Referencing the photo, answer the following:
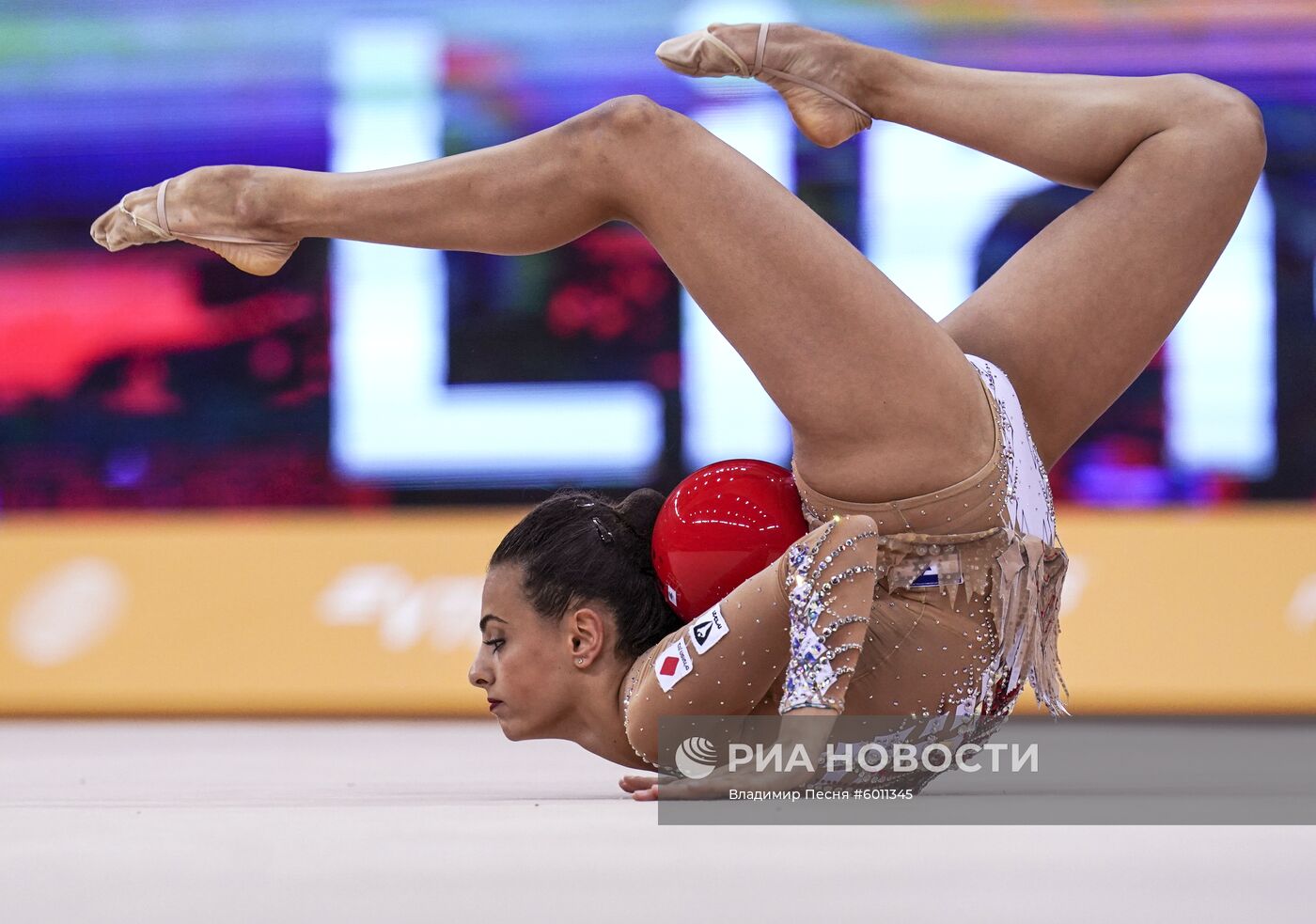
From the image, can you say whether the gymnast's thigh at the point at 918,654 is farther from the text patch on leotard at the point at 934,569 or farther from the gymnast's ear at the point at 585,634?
the gymnast's ear at the point at 585,634

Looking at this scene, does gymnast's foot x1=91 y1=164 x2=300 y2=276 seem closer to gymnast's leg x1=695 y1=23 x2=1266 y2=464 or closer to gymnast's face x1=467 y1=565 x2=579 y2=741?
gymnast's face x1=467 y1=565 x2=579 y2=741

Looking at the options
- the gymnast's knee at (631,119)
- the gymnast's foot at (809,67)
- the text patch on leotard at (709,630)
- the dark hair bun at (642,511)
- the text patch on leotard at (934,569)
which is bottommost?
the text patch on leotard at (709,630)

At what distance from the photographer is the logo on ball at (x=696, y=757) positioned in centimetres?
143

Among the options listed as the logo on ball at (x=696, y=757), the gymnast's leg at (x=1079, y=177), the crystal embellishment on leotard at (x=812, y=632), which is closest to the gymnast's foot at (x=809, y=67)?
the gymnast's leg at (x=1079, y=177)

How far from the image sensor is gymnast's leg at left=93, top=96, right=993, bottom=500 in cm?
138

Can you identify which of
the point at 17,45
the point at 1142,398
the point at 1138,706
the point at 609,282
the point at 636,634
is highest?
the point at 17,45

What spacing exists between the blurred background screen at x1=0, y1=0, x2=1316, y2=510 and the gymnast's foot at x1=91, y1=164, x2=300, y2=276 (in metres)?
1.48

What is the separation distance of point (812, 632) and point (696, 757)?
0.75ft

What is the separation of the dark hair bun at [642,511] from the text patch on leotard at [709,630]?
18 centimetres

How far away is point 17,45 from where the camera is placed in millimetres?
3242

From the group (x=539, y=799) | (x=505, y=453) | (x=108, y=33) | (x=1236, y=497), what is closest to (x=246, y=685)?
(x=505, y=453)

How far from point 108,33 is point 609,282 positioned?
1.27 m

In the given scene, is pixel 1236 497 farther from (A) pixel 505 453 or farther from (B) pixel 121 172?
(B) pixel 121 172

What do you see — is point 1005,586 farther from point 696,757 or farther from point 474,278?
point 474,278
